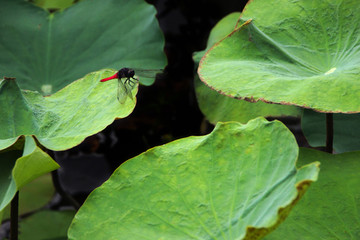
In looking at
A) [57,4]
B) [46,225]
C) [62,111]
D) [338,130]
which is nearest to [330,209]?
[338,130]

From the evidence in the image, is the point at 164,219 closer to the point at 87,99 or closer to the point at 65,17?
the point at 87,99

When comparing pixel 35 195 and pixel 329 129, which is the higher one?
pixel 329 129

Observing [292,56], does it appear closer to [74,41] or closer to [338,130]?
[338,130]

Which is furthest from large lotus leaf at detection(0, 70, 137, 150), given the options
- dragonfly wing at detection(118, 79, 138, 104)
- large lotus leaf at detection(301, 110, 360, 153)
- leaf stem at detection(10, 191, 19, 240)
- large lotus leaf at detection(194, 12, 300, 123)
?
large lotus leaf at detection(301, 110, 360, 153)

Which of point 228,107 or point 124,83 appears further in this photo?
point 228,107

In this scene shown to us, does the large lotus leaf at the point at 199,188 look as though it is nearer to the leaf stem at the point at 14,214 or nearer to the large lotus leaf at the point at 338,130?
the leaf stem at the point at 14,214

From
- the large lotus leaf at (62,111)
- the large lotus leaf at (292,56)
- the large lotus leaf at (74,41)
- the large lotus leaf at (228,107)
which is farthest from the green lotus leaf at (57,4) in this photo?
the large lotus leaf at (292,56)

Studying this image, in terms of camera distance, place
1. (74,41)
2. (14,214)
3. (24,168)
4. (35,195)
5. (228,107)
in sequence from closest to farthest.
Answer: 1. (24,168)
2. (14,214)
3. (228,107)
4. (74,41)
5. (35,195)

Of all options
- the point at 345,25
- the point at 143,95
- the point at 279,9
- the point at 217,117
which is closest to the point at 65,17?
the point at 143,95
